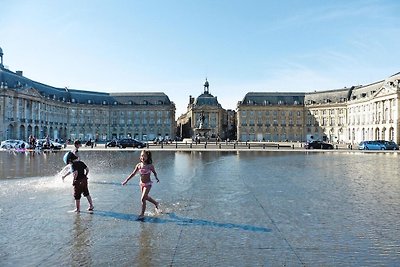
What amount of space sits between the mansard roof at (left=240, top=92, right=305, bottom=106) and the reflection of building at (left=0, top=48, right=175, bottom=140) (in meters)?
28.3

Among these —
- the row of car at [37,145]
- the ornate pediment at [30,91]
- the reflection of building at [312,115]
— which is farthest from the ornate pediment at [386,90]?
the ornate pediment at [30,91]

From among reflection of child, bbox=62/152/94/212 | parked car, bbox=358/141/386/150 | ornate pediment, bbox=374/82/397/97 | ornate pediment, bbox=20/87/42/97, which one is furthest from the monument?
reflection of child, bbox=62/152/94/212

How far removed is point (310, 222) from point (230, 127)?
533 feet

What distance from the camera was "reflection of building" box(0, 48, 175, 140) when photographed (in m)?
108

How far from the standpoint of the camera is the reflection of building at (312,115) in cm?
10738

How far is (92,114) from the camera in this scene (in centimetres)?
13238

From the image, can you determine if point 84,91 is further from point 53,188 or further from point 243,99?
point 53,188

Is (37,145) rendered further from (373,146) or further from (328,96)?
(328,96)

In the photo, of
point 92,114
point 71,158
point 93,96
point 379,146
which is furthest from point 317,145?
point 93,96

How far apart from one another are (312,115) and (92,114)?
74.8 metres

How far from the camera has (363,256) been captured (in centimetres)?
682

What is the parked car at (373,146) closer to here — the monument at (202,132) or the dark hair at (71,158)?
the monument at (202,132)

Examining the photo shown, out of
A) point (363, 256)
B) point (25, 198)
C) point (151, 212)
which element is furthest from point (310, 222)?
point (25, 198)

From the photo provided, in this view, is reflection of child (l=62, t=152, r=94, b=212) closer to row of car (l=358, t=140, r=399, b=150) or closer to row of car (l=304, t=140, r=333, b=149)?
row of car (l=304, t=140, r=333, b=149)
